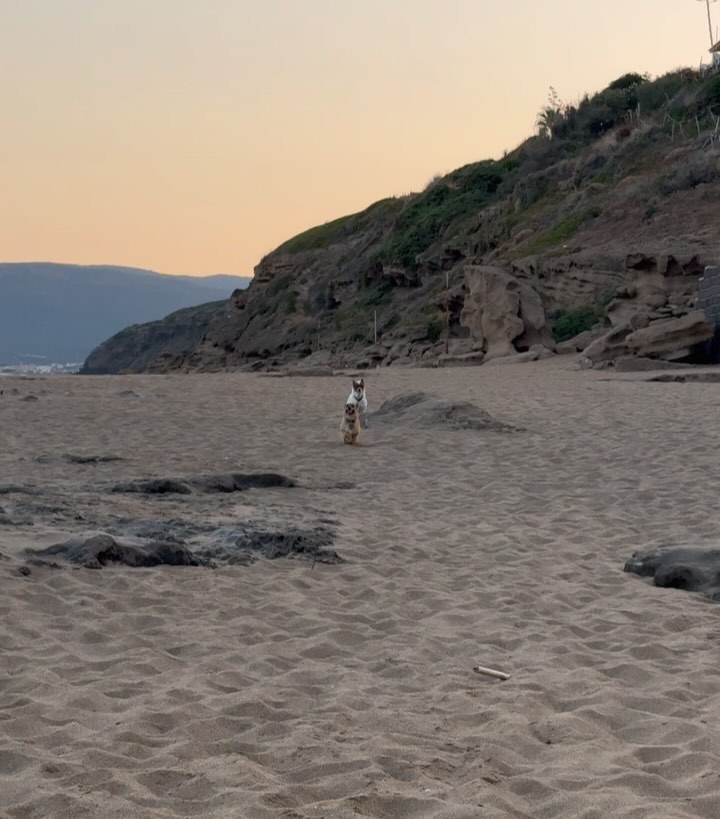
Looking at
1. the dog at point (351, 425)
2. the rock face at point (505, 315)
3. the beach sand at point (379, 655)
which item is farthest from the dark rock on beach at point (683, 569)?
the rock face at point (505, 315)

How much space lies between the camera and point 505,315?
103 feet

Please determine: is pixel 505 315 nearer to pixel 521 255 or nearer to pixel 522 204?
pixel 521 255

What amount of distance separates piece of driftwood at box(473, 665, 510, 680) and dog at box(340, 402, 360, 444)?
27.0 feet

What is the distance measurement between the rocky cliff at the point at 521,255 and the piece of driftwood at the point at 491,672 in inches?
816

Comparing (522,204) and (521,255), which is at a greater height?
(522,204)

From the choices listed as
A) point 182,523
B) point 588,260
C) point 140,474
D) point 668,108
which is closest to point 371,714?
point 182,523

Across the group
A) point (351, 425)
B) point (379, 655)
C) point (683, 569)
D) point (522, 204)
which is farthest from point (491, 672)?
point (522, 204)

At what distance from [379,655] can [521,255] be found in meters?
34.1

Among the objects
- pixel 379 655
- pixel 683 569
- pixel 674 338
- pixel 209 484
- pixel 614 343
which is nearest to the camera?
pixel 379 655

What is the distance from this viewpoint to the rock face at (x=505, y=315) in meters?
31.2

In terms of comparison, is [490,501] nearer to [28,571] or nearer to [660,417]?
[28,571]

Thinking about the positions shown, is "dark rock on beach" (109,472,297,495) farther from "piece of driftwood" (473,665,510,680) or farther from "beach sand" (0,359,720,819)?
"piece of driftwood" (473,665,510,680)

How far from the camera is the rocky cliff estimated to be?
1230 inches

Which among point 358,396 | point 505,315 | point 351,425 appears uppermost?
point 505,315
